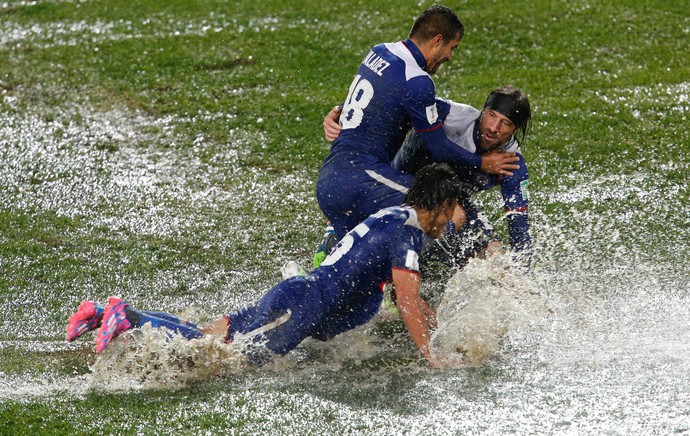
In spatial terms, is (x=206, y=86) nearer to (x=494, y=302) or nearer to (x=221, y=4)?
(x=221, y=4)

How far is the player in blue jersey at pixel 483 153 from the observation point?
6844 millimetres

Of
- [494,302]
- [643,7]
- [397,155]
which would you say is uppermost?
[643,7]

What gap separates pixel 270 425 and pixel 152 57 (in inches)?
268

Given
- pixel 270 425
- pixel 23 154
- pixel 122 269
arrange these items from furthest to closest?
1. pixel 23 154
2. pixel 122 269
3. pixel 270 425

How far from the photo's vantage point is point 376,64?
683 cm

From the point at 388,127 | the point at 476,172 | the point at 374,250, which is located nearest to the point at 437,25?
the point at 388,127

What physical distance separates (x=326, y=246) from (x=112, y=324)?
2005 millimetres

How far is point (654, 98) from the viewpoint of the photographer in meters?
10.0

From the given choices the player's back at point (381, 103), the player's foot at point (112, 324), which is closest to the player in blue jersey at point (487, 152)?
the player's back at point (381, 103)

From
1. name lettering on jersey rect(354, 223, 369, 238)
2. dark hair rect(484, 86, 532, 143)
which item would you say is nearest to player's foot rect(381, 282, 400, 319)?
name lettering on jersey rect(354, 223, 369, 238)

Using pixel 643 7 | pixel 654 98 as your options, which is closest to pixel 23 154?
pixel 654 98

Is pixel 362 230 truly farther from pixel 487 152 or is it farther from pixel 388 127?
pixel 487 152

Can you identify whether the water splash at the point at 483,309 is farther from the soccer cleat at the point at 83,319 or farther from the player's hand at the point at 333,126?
the soccer cleat at the point at 83,319

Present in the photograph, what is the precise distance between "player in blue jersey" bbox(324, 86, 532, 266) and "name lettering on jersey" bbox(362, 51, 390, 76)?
51cm
